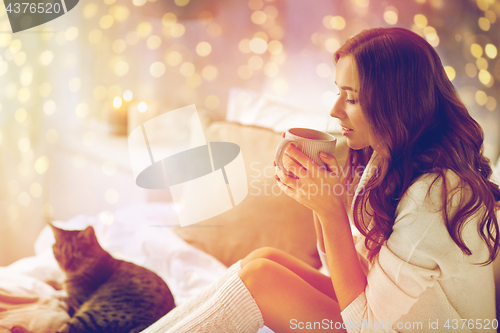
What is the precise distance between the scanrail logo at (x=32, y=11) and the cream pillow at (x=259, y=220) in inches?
29.7

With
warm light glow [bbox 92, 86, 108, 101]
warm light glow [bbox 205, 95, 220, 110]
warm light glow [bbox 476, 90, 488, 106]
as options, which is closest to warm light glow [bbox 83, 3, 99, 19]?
warm light glow [bbox 92, 86, 108, 101]

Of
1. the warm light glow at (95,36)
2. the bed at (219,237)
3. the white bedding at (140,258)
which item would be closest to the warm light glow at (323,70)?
the bed at (219,237)

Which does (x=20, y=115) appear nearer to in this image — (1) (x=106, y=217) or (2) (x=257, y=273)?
(1) (x=106, y=217)

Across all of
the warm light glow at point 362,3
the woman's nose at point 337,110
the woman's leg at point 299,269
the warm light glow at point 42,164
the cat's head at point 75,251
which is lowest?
the woman's leg at point 299,269

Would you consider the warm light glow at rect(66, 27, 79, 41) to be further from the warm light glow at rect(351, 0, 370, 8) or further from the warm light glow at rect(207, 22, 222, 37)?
the warm light glow at rect(351, 0, 370, 8)

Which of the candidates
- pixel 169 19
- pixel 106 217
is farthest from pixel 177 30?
pixel 106 217

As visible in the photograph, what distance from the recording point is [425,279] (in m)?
0.53

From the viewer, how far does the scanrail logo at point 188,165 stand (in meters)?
1.02

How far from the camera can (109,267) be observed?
34.5 inches

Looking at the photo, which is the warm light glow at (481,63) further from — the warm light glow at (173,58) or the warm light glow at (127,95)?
the warm light glow at (127,95)

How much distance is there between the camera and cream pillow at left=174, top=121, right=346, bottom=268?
3.12ft

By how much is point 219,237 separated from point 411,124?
2.17 ft

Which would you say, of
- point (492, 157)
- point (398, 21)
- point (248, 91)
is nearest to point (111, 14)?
point (248, 91)

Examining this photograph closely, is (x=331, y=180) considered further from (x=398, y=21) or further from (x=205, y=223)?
(x=398, y=21)
